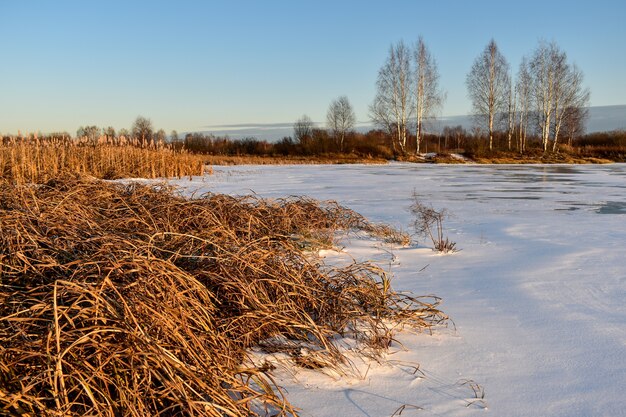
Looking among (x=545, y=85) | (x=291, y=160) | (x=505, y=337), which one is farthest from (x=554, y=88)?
(x=505, y=337)

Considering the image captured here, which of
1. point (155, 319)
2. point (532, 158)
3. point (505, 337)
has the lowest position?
point (505, 337)

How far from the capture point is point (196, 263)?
2.33m

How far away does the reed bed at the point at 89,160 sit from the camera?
996 cm

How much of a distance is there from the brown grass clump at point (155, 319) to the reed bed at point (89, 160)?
8113mm

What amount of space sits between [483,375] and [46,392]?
161 centimetres

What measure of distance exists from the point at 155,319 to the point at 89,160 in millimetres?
12415

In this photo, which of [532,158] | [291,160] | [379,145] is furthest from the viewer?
[379,145]

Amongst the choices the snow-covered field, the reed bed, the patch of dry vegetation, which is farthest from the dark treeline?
the snow-covered field

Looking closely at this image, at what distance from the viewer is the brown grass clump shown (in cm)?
133

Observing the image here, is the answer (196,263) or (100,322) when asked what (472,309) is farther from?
(100,322)

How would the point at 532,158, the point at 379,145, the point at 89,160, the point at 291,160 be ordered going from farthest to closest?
the point at 379,145
the point at 532,158
the point at 291,160
the point at 89,160

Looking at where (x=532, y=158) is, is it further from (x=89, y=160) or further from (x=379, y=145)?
(x=89, y=160)

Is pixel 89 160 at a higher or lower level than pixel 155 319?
higher

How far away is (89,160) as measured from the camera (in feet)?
41.3
